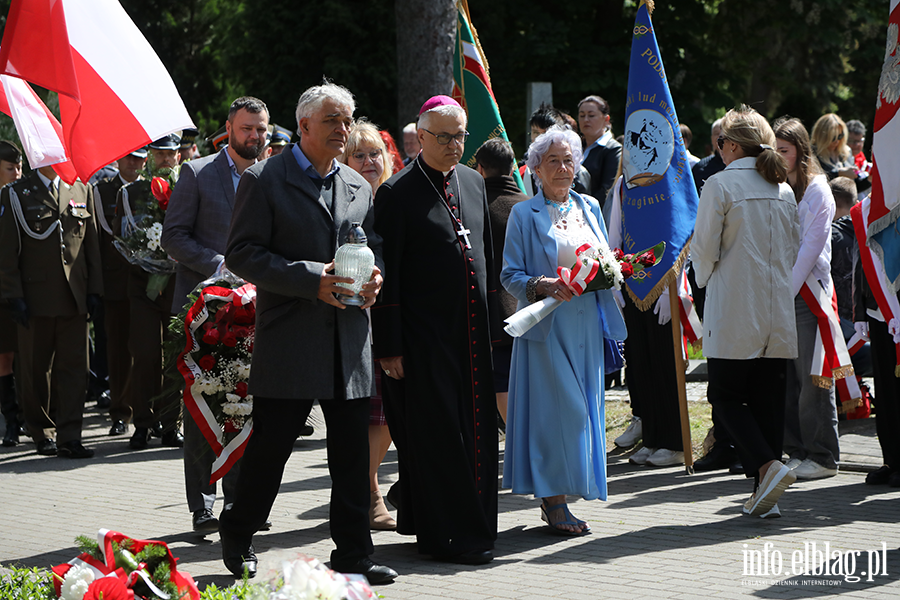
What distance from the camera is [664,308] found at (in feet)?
25.5

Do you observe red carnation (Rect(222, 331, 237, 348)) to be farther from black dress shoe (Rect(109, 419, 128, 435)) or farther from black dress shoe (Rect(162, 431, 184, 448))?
black dress shoe (Rect(109, 419, 128, 435))

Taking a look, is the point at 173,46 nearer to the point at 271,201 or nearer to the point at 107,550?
the point at 271,201

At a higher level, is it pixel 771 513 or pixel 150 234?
pixel 150 234

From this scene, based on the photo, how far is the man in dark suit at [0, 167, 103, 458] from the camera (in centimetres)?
862

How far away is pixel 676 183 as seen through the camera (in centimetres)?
762

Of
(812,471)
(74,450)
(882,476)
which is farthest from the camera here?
(74,450)

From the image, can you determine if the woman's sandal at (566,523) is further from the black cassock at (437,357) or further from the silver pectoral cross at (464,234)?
the silver pectoral cross at (464,234)

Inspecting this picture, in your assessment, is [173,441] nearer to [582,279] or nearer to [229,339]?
[229,339]

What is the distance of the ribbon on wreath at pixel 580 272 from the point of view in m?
5.72

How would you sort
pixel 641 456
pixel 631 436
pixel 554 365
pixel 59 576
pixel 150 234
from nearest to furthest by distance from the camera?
pixel 59 576, pixel 554 365, pixel 641 456, pixel 150 234, pixel 631 436

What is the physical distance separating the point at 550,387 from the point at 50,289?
477cm

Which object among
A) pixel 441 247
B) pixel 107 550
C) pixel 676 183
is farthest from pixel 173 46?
pixel 107 550

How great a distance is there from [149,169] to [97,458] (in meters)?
2.32

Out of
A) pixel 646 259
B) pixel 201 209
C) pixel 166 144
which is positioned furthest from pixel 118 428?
pixel 646 259
